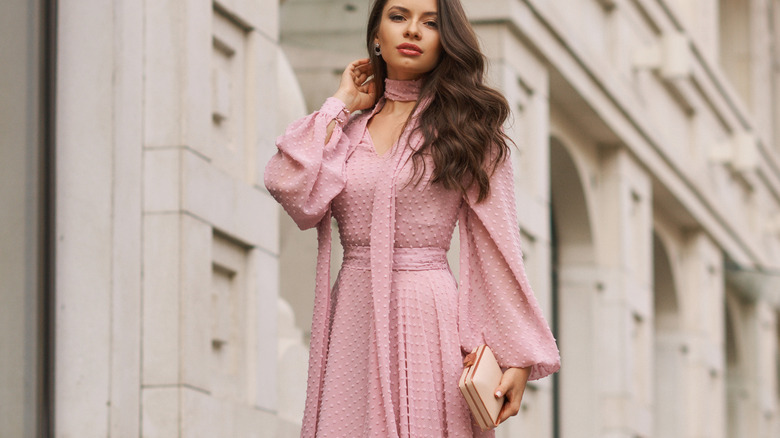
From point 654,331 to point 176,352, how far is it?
47.9 feet

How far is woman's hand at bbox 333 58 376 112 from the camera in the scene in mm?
5141

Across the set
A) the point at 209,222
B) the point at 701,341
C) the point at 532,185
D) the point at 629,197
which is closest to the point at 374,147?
the point at 209,222

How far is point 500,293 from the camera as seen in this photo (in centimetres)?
488

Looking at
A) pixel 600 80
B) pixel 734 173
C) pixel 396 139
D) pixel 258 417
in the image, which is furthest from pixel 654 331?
pixel 396 139

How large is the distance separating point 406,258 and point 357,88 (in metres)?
0.62

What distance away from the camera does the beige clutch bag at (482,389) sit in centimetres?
460

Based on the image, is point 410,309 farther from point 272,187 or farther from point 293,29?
point 293,29

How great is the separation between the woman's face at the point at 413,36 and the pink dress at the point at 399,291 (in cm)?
20

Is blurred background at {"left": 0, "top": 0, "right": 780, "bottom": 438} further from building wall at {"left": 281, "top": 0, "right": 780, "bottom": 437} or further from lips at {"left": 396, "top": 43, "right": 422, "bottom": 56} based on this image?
lips at {"left": 396, "top": 43, "right": 422, "bottom": 56}

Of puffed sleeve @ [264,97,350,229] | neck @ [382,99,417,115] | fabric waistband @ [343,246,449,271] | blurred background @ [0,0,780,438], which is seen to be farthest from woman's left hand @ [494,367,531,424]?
blurred background @ [0,0,780,438]

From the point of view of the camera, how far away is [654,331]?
21.1 metres

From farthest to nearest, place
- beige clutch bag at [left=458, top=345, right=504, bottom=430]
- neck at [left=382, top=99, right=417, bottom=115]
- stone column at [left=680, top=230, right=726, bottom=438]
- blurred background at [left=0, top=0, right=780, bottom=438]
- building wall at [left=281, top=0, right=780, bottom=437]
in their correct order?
stone column at [left=680, top=230, right=726, bottom=438], building wall at [left=281, top=0, right=780, bottom=437], blurred background at [left=0, top=0, right=780, bottom=438], neck at [left=382, top=99, right=417, bottom=115], beige clutch bag at [left=458, top=345, right=504, bottom=430]

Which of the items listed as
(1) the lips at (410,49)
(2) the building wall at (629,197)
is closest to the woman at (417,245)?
(1) the lips at (410,49)

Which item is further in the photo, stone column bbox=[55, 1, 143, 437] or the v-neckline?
stone column bbox=[55, 1, 143, 437]
